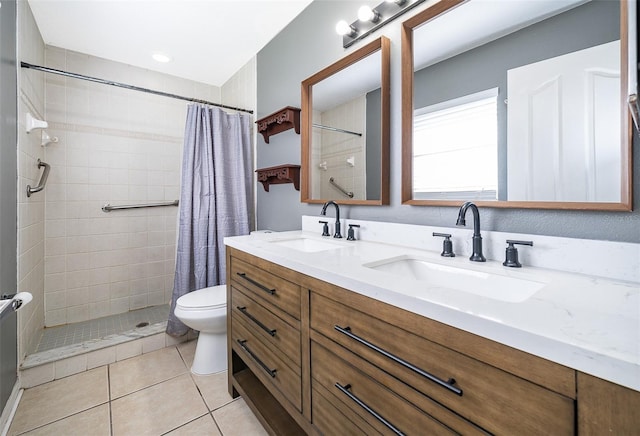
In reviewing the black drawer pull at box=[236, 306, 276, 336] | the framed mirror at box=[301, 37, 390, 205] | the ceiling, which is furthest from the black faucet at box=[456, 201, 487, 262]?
the ceiling

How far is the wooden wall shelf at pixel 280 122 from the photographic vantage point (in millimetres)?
1952

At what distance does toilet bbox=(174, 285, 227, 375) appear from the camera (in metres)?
1.74

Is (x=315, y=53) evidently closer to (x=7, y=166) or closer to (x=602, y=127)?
(x=602, y=127)

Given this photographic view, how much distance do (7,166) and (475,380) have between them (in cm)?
214

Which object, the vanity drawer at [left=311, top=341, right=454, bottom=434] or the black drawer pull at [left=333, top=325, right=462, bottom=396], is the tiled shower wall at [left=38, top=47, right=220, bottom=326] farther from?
the black drawer pull at [left=333, top=325, right=462, bottom=396]

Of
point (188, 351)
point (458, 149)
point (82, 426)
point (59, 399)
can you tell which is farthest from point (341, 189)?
point (59, 399)

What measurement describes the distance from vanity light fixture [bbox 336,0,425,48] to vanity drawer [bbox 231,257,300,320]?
1.29m

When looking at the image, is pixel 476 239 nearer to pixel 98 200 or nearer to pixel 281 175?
pixel 281 175

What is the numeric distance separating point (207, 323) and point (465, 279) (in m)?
1.48

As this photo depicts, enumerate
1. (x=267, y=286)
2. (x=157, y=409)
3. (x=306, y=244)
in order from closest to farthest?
(x=267, y=286)
(x=157, y=409)
(x=306, y=244)

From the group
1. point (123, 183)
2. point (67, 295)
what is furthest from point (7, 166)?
point (67, 295)

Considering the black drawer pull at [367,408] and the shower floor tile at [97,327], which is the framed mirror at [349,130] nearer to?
the black drawer pull at [367,408]

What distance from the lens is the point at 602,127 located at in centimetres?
83

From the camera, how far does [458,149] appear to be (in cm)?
116
